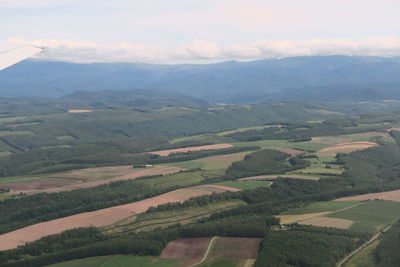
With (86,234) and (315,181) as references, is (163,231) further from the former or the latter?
(315,181)

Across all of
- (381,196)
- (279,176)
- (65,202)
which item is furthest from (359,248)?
(65,202)

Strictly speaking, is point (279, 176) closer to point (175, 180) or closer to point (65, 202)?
point (175, 180)

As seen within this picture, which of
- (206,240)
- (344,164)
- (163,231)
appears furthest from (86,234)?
(344,164)

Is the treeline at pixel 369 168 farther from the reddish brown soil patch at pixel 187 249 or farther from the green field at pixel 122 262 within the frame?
the green field at pixel 122 262

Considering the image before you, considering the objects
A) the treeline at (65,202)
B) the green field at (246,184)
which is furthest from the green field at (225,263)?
the green field at (246,184)

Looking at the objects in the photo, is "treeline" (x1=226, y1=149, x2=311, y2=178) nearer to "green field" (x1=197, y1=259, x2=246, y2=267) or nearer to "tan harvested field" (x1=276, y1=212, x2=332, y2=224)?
"tan harvested field" (x1=276, y1=212, x2=332, y2=224)

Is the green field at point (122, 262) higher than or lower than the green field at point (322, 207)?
higher
